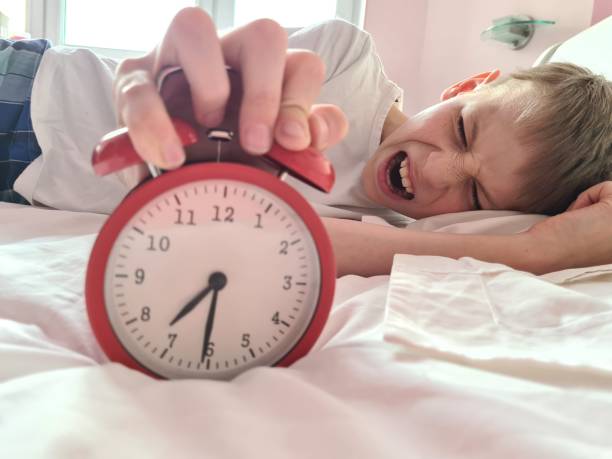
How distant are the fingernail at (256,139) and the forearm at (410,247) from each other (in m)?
0.40

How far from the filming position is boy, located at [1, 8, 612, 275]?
1.48ft

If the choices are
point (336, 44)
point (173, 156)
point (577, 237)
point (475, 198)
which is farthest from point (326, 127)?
point (336, 44)

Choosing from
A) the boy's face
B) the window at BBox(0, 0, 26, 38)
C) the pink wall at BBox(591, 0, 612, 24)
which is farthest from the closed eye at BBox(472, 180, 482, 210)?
the window at BBox(0, 0, 26, 38)

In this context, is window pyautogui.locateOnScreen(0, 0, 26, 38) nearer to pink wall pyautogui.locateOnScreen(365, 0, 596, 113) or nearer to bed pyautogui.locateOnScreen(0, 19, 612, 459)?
pink wall pyautogui.locateOnScreen(365, 0, 596, 113)

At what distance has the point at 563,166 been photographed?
0.97 m

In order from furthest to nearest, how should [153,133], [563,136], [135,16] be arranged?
1. [135,16]
2. [563,136]
3. [153,133]

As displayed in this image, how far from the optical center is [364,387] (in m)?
0.42

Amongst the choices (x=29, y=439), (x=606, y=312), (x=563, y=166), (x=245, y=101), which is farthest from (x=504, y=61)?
(x=29, y=439)

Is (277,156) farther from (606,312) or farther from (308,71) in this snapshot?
(606,312)

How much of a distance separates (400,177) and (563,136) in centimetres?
34

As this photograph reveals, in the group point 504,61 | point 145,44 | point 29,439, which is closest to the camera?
point 29,439

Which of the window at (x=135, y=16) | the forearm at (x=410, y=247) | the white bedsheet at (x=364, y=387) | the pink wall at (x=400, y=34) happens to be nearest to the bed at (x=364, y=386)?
the white bedsheet at (x=364, y=387)

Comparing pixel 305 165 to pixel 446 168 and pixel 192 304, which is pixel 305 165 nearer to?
pixel 192 304

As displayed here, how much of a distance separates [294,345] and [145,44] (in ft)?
9.98
